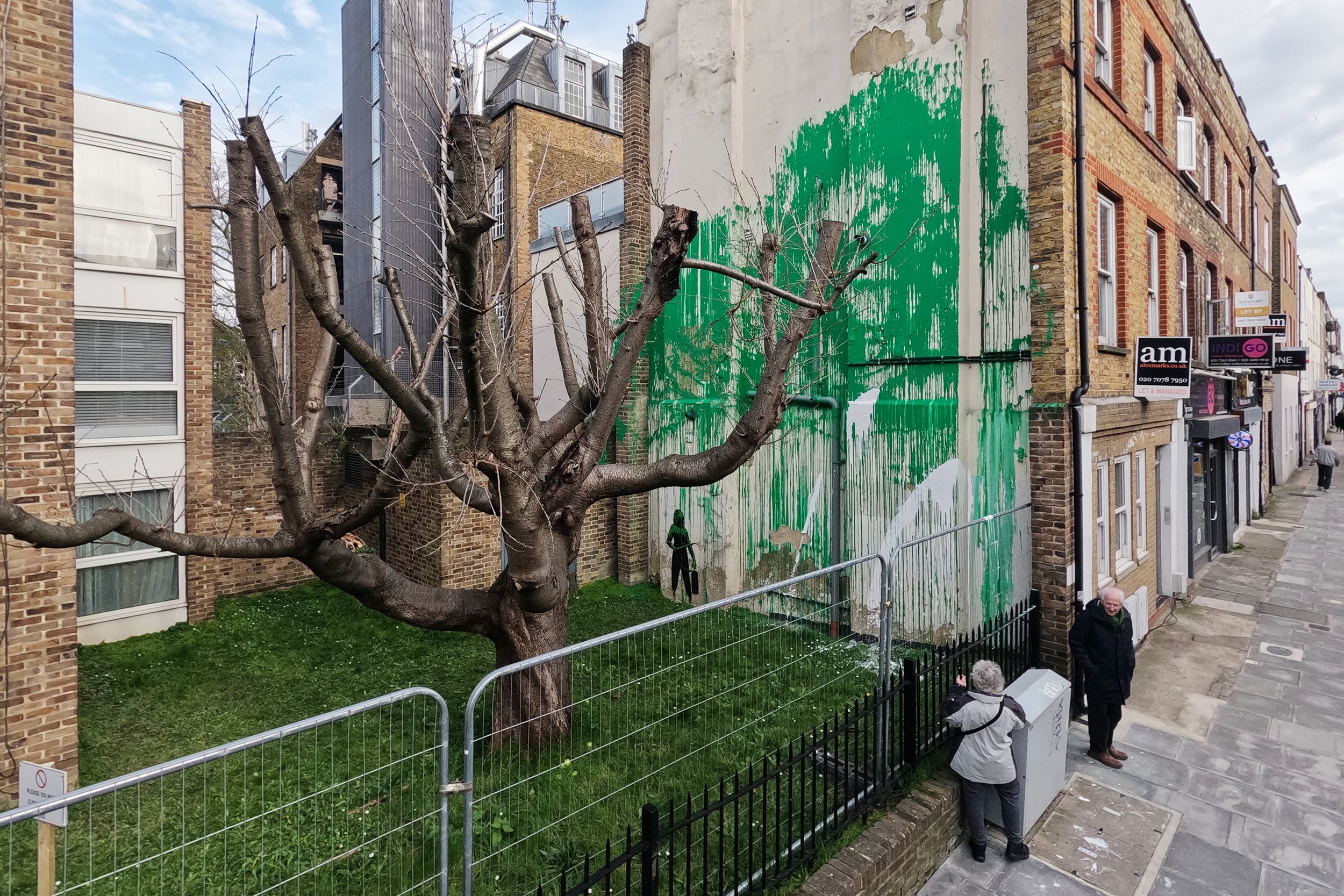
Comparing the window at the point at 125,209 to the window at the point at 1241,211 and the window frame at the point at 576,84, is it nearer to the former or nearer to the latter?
the window frame at the point at 576,84

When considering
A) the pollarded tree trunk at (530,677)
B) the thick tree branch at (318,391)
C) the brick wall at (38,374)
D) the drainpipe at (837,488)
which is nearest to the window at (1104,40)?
the drainpipe at (837,488)

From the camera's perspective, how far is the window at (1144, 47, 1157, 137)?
34.4 feet

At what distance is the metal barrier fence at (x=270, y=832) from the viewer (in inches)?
173

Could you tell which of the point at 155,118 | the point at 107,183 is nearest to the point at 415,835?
the point at 107,183

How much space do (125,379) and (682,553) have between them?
854 centimetres

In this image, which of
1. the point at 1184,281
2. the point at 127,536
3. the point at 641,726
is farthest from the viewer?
the point at 1184,281

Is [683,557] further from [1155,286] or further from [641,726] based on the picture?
[1155,286]

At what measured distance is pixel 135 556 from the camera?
386 inches

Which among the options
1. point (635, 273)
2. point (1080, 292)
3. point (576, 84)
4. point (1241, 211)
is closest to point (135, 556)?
point (635, 273)

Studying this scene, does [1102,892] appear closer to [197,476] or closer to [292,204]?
[292,204]

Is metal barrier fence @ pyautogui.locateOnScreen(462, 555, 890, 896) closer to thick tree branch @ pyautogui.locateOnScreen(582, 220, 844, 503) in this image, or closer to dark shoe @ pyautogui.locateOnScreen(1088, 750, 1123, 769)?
thick tree branch @ pyautogui.locateOnScreen(582, 220, 844, 503)

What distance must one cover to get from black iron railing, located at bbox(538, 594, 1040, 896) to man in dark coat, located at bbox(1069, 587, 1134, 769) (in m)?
0.72

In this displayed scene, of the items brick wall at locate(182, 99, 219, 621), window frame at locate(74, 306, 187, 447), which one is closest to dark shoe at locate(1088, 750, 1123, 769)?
brick wall at locate(182, 99, 219, 621)

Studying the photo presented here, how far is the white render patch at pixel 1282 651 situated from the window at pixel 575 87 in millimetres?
19534
